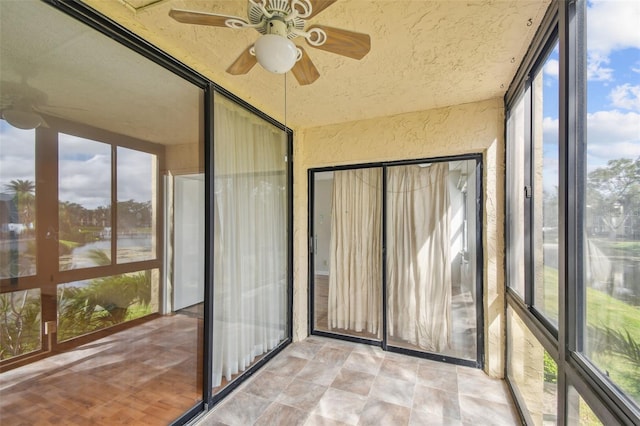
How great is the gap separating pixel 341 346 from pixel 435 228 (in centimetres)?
168

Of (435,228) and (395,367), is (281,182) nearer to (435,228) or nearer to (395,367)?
(435,228)

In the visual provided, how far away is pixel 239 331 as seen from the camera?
238cm

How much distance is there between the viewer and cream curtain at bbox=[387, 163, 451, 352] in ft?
9.20

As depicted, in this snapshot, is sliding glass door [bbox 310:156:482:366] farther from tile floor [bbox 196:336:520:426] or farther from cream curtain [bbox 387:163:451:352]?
tile floor [bbox 196:336:520:426]

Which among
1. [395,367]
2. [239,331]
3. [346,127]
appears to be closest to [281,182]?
[346,127]

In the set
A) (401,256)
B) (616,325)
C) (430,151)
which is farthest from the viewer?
(401,256)

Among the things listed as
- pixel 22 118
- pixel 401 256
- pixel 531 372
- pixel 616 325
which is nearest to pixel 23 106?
pixel 22 118

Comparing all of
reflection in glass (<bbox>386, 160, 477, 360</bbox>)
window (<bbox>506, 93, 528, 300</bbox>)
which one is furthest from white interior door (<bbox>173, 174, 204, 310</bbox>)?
window (<bbox>506, 93, 528, 300</bbox>)

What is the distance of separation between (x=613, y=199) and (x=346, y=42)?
48.5 inches

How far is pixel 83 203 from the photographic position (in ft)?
4.29

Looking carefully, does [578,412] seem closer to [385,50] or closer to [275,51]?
[275,51]

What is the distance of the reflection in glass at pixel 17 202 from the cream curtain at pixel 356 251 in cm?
257

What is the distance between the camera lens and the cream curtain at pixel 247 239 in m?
2.18

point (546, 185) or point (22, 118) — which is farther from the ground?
point (22, 118)
